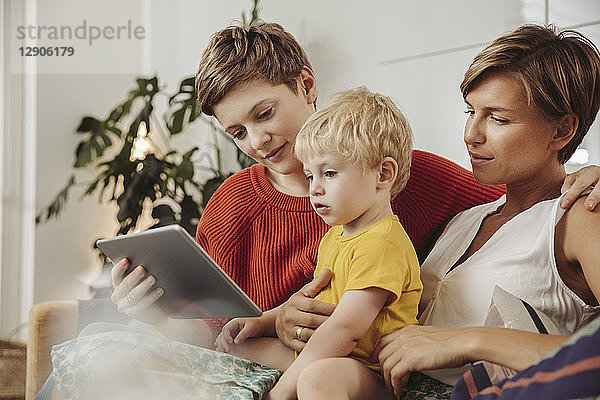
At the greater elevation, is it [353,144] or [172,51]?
[172,51]

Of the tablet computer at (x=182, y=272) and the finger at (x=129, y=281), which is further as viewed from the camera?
the finger at (x=129, y=281)

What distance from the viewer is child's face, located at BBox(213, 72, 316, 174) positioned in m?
→ 1.42

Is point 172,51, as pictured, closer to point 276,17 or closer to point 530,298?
point 276,17

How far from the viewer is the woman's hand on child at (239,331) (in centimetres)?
131

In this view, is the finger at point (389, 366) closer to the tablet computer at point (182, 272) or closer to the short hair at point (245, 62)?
the tablet computer at point (182, 272)

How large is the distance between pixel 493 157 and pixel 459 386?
0.49m

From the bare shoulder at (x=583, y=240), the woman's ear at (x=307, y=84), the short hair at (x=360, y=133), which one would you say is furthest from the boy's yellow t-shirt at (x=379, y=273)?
the woman's ear at (x=307, y=84)

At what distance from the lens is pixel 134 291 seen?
129 centimetres

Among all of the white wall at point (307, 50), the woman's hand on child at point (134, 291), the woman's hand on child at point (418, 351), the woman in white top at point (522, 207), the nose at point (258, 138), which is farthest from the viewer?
the white wall at point (307, 50)

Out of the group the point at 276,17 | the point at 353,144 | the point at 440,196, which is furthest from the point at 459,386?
the point at 276,17

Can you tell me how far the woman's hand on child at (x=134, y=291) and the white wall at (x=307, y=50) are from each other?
987 mm

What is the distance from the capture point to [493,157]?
1.22 metres

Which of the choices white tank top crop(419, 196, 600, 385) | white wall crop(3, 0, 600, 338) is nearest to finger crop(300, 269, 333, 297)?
white tank top crop(419, 196, 600, 385)

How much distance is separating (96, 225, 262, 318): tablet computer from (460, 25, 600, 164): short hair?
593 mm
